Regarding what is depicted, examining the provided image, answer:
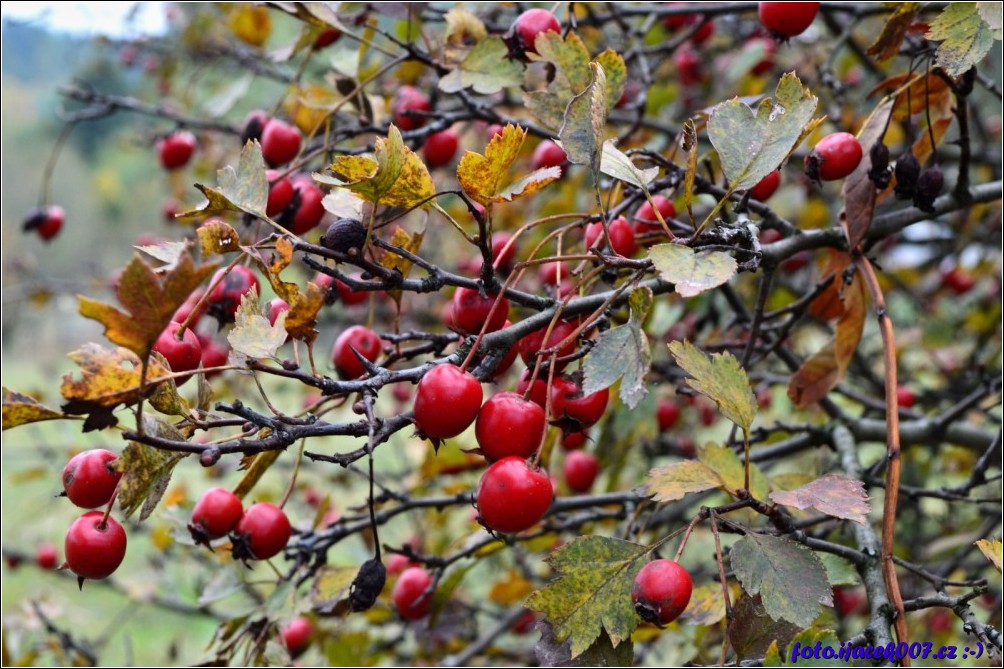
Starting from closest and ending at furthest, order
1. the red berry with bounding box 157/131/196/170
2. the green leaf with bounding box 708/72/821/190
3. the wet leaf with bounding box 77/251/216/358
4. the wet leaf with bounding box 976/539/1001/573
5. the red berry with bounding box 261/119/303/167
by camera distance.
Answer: the wet leaf with bounding box 77/251/216/358 → the green leaf with bounding box 708/72/821/190 → the wet leaf with bounding box 976/539/1001/573 → the red berry with bounding box 261/119/303/167 → the red berry with bounding box 157/131/196/170

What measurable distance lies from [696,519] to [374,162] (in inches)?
19.1

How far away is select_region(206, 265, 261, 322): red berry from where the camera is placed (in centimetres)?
108

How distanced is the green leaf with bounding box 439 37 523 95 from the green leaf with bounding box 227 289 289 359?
57 cm

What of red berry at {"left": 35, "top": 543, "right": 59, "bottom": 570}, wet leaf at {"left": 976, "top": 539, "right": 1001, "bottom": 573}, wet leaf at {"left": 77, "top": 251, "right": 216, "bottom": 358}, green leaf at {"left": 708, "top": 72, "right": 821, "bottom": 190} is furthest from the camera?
red berry at {"left": 35, "top": 543, "right": 59, "bottom": 570}

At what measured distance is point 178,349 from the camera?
0.87 metres

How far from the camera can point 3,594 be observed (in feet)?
9.11

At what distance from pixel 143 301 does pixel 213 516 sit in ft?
1.46

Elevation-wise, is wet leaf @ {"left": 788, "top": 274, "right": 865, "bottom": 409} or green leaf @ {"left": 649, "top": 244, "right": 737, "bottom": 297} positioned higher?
green leaf @ {"left": 649, "top": 244, "right": 737, "bottom": 297}

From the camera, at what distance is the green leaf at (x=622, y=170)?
0.93 m

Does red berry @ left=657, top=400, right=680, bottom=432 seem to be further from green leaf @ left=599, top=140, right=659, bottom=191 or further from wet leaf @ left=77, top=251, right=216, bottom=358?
wet leaf @ left=77, top=251, right=216, bottom=358

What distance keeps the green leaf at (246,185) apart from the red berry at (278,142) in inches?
21.7

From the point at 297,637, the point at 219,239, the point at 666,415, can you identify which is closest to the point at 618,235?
the point at 219,239

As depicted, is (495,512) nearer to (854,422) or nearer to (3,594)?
(854,422)

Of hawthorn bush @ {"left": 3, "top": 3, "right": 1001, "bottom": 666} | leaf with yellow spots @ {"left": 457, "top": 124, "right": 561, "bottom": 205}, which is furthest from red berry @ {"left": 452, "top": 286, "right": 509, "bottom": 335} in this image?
leaf with yellow spots @ {"left": 457, "top": 124, "right": 561, "bottom": 205}
